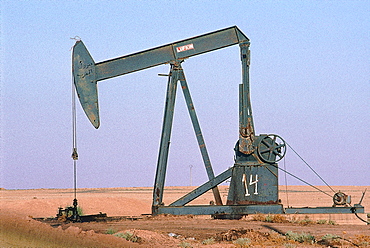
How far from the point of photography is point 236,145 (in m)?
15.8

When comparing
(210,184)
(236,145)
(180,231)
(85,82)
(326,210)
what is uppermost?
(85,82)

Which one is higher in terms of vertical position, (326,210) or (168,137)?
(168,137)

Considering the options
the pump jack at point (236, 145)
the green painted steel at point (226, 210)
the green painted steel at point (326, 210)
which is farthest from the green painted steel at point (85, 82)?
the green painted steel at point (326, 210)

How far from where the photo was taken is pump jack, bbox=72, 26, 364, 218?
15.3m

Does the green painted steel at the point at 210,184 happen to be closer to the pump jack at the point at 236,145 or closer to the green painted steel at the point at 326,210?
the pump jack at the point at 236,145

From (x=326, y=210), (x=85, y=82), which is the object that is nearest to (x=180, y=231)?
(x=326, y=210)

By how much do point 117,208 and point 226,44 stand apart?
39.4ft

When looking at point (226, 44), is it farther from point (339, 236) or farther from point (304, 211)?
point (339, 236)

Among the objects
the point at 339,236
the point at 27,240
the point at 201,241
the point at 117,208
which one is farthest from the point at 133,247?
the point at 117,208

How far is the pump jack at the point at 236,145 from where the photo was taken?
50.1 feet

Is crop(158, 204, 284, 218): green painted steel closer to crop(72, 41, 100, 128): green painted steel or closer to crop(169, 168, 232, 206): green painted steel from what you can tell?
crop(169, 168, 232, 206): green painted steel

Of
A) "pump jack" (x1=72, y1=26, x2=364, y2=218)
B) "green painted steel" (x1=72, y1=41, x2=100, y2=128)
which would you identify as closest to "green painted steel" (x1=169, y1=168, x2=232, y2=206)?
"pump jack" (x1=72, y1=26, x2=364, y2=218)

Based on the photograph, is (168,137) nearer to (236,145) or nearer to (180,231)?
(236,145)

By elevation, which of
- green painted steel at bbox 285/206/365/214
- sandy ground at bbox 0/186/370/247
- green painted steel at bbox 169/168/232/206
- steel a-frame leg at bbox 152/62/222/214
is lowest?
sandy ground at bbox 0/186/370/247
